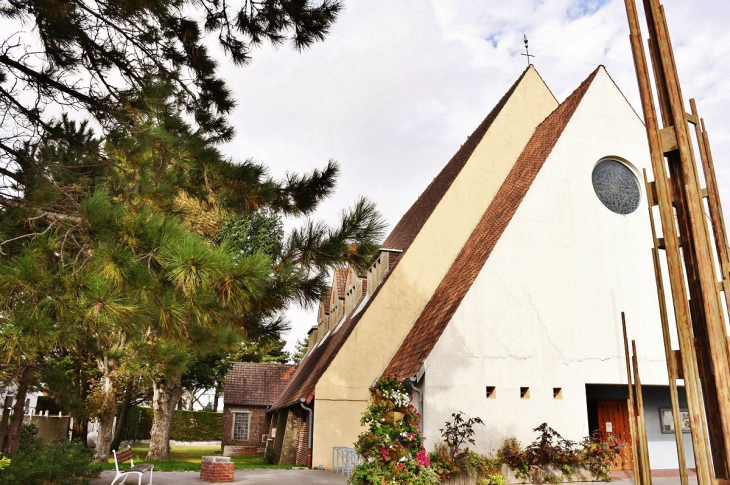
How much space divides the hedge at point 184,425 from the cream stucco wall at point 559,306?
28.0m

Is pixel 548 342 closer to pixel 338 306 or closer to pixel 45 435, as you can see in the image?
pixel 338 306

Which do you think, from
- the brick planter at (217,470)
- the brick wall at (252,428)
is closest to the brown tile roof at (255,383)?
the brick wall at (252,428)

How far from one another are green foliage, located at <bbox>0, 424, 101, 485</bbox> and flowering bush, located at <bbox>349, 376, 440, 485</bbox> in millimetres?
4690

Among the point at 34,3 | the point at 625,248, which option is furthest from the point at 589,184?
the point at 34,3

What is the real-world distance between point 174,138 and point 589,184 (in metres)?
10.9

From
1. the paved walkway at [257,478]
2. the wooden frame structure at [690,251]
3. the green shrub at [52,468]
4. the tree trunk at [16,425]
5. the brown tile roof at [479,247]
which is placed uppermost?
the brown tile roof at [479,247]

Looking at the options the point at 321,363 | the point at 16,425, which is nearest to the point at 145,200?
the point at 16,425

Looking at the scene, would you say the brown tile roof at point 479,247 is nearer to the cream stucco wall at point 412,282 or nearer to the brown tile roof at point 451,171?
the cream stucco wall at point 412,282

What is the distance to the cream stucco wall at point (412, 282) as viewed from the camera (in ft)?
48.8

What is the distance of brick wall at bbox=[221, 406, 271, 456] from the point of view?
29047mm

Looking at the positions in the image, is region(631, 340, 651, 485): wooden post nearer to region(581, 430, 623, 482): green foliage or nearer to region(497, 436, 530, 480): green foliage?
region(497, 436, 530, 480): green foliage

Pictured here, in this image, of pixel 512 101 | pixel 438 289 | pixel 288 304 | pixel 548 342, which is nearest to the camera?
pixel 288 304

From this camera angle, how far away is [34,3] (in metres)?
6.16

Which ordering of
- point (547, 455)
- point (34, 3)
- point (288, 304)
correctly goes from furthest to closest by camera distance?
point (547, 455) → point (288, 304) → point (34, 3)
